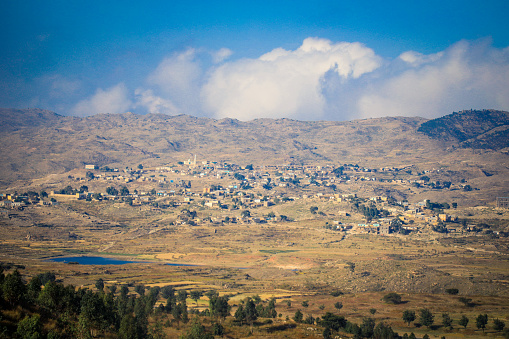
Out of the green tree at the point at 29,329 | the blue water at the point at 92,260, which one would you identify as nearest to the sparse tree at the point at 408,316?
the green tree at the point at 29,329

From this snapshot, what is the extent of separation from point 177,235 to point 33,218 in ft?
124

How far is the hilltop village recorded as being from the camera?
131 metres

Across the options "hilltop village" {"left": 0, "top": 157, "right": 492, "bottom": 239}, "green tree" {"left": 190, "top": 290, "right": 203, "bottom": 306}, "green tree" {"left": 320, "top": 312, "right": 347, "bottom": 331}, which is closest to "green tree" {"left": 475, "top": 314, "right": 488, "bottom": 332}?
"green tree" {"left": 320, "top": 312, "right": 347, "bottom": 331}

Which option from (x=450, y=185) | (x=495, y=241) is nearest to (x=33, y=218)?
(x=495, y=241)

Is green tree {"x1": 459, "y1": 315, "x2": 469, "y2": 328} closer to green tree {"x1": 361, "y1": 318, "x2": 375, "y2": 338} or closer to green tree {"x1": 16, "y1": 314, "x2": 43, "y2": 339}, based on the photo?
green tree {"x1": 361, "y1": 318, "x2": 375, "y2": 338}

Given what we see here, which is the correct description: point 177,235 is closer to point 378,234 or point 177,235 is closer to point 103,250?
point 103,250

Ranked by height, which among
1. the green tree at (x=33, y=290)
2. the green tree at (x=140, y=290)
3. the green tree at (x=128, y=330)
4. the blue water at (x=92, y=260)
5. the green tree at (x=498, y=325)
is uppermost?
the green tree at (x=33, y=290)

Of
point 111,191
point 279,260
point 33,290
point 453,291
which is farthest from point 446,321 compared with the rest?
point 111,191

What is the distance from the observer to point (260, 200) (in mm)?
160625

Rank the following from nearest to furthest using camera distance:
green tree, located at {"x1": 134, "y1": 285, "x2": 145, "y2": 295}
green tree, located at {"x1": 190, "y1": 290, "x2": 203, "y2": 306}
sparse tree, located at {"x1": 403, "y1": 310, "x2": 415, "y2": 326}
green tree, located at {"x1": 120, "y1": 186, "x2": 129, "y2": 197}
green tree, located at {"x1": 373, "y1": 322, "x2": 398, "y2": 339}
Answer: green tree, located at {"x1": 373, "y1": 322, "x2": 398, "y2": 339} < sparse tree, located at {"x1": 403, "y1": 310, "x2": 415, "y2": 326} < green tree, located at {"x1": 134, "y1": 285, "x2": 145, "y2": 295} < green tree, located at {"x1": 190, "y1": 290, "x2": 203, "y2": 306} < green tree, located at {"x1": 120, "y1": 186, "x2": 129, "y2": 197}

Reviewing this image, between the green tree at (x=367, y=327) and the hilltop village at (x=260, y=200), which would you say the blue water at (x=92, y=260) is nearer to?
the hilltop village at (x=260, y=200)

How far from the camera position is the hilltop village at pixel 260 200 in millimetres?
131250

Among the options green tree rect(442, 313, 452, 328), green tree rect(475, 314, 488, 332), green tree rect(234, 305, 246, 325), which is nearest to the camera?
green tree rect(234, 305, 246, 325)

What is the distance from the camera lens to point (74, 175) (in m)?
189
